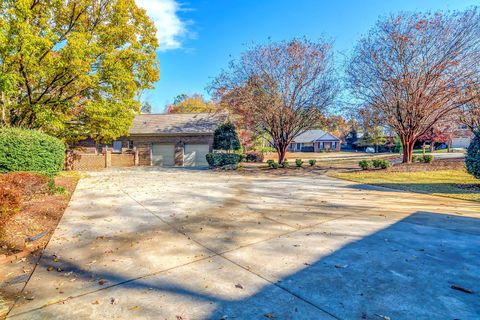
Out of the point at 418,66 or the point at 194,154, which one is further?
the point at 194,154

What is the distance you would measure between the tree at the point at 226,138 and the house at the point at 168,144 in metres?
1.68

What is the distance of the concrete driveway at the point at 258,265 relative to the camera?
A: 240 cm

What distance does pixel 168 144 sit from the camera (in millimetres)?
22000

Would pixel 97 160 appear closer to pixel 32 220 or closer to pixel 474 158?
pixel 32 220

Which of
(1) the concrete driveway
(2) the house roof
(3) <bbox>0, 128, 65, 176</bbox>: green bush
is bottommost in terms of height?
(1) the concrete driveway

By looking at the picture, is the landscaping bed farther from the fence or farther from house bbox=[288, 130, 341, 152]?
house bbox=[288, 130, 341, 152]

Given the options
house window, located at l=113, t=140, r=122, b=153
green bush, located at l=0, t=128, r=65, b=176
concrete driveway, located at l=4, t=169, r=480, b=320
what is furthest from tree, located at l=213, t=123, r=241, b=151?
concrete driveway, located at l=4, t=169, r=480, b=320

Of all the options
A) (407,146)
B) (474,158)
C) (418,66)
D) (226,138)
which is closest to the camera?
(474,158)

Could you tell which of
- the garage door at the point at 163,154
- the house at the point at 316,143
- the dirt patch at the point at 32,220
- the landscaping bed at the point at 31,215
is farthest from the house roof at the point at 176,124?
the house at the point at 316,143

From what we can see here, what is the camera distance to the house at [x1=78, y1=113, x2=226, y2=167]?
2172cm

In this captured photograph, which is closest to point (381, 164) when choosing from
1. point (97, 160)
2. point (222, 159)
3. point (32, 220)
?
point (222, 159)

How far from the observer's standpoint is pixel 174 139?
21938 mm

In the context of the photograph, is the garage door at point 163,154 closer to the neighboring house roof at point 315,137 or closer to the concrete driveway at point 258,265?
the concrete driveway at point 258,265

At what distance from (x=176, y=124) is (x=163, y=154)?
9.86 ft
